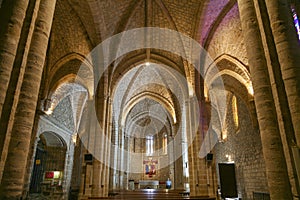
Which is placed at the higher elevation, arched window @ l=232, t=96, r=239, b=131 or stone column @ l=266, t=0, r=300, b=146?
arched window @ l=232, t=96, r=239, b=131

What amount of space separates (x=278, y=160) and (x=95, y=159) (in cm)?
838

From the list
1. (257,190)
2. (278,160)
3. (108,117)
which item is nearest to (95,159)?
(108,117)

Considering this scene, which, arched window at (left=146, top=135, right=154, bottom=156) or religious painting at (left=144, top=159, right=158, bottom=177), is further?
arched window at (left=146, top=135, right=154, bottom=156)

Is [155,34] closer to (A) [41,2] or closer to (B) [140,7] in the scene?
(B) [140,7]

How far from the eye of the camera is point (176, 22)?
11453mm

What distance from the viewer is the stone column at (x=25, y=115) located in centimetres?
283

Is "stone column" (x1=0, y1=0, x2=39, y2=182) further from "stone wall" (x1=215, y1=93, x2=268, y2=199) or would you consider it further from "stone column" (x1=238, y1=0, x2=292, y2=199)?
"stone wall" (x1=215, y1=93, x2=268, y2=199)

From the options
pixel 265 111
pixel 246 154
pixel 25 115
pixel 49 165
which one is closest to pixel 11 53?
pixel 25 115

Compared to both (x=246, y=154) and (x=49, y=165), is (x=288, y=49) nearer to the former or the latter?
(x=246, y=154)

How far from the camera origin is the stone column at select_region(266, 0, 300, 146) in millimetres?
3062

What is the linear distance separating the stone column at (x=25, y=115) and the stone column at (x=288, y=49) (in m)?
3.75

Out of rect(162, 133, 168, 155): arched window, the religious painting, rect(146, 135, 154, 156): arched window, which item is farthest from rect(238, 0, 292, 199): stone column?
rect(146, 135, 154, 156): arched window

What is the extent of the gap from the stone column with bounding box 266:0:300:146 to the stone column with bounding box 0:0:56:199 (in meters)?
3.75

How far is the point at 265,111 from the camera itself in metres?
3.42
